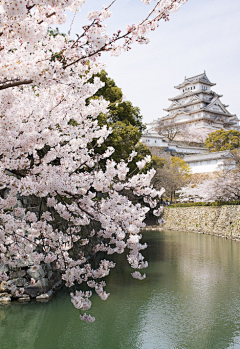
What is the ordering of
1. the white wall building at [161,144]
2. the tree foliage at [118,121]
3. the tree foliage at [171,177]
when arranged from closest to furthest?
the tree foliage at [118,121]
the tree foliage at [171,177]
the white wall building at [161,144]

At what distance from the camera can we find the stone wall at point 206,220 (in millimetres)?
16203

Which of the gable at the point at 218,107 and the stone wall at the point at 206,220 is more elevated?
the gable at the point at 218,107

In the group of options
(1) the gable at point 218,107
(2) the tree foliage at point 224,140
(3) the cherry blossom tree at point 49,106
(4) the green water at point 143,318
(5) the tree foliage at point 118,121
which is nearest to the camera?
(3) the cherry blossom tree at point 49,106

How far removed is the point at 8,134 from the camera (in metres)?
2.44

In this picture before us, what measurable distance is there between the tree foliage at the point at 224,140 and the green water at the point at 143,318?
21206 mm

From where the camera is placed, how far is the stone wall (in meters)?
16.2

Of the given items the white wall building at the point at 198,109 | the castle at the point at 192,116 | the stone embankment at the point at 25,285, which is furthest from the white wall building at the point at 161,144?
the stone embankment at the point at 25,285

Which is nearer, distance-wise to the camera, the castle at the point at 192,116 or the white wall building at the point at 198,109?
the castle at the point at 192,116

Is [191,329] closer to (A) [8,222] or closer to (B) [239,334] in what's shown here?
(B) [239,334]

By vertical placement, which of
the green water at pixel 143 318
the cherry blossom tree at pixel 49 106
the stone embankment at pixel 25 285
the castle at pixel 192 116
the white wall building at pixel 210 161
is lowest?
the green water at pixel 143 318

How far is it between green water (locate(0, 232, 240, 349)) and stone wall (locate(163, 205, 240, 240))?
8299 mm

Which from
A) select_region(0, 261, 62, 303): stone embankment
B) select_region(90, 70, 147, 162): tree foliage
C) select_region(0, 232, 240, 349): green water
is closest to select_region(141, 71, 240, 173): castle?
select_region(90, 70, 147, 162): tree foliage

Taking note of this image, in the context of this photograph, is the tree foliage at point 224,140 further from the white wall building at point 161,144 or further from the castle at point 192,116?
the castle at point 192,116

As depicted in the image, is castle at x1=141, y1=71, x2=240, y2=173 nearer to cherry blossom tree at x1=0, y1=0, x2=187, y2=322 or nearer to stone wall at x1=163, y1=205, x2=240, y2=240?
stone wall at x1=163, y1=205, x2=240, y2=240
